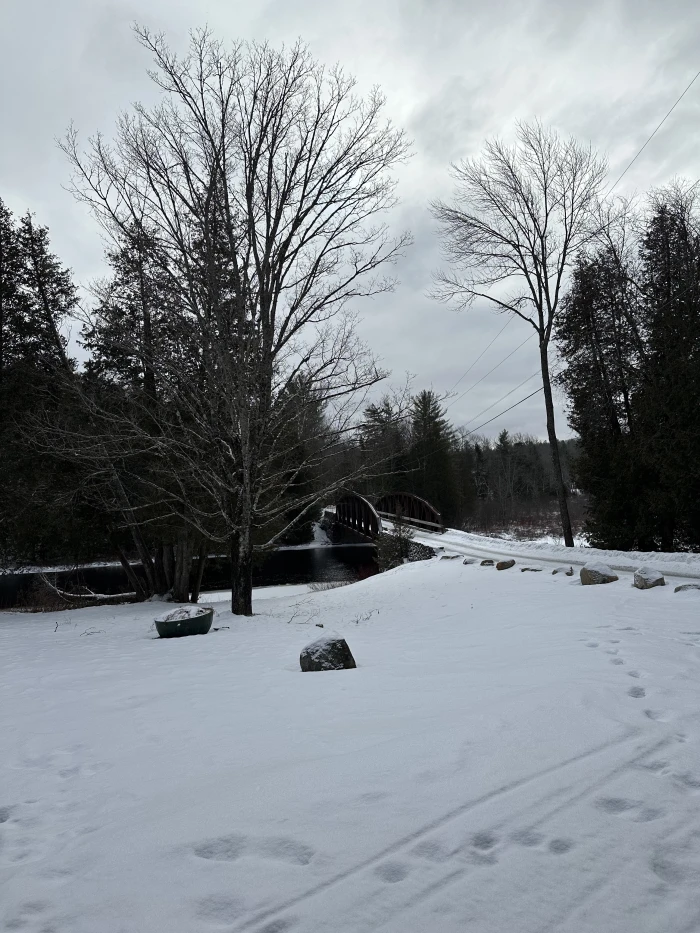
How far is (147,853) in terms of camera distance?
8.13ft

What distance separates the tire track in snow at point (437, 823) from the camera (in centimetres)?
207

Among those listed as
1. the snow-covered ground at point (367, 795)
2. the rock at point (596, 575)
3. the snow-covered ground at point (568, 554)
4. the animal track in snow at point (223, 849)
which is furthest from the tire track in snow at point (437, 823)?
the snow-covered ground at point (568, 554)

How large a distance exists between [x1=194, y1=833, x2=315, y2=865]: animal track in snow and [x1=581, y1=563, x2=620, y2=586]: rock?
8.90 meters

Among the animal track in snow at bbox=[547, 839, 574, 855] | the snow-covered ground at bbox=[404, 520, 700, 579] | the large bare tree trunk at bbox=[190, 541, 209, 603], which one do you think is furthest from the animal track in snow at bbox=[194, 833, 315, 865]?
the large bare tree trunk at bbox=[190, 541, 209, 603]

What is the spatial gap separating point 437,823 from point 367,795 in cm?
44

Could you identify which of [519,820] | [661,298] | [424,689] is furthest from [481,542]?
[519,820]

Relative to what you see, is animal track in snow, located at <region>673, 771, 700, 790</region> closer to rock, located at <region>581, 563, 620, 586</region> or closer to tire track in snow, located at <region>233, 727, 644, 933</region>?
tire track in snow, located at <region>233, 727, 644, 933</region>

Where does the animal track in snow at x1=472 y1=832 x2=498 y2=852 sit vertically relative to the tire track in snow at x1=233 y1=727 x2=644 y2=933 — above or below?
below

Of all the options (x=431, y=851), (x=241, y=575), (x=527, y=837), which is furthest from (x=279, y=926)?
(x=241, y=575)

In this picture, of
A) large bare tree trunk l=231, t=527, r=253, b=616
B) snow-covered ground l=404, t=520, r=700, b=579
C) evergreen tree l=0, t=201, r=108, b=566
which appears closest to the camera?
snow-covered ground l=404, t=520, r=700, b=579

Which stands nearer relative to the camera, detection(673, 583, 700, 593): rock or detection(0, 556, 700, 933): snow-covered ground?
detection(0, 556, 700, 933): snow-covered ground

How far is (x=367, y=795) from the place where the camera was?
9.46 feet

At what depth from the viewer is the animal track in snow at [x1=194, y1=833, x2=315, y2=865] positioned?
2.41 meters

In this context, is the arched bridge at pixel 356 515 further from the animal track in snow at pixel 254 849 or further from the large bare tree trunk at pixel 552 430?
the animal track in snow at pixel 254 849
